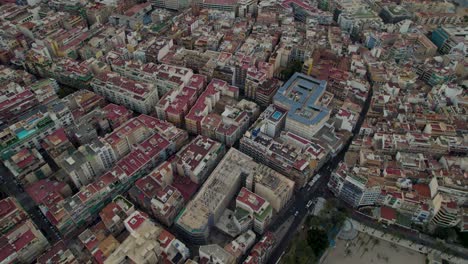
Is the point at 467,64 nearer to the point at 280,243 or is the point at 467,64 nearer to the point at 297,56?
the point at 297,56

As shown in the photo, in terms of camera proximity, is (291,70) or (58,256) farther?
(291,70)

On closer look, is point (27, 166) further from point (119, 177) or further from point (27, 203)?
point (119, 177)

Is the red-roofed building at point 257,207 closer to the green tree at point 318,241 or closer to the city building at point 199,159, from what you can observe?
the green tree at point 318,241

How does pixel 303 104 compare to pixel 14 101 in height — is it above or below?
above

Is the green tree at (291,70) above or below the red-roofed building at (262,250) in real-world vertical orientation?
above

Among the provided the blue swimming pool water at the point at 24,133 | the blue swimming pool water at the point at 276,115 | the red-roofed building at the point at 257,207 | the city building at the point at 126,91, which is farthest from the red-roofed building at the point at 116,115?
the red-roofed building at the point at 257,207

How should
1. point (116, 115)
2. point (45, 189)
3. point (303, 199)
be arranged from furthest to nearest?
point (116, 115), point (303, 199), point (45, 189)

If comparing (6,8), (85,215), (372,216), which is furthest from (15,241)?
Answer: (6,8)

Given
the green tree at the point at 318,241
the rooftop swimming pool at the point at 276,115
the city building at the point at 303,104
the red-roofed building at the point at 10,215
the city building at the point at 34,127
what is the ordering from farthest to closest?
the rooftop swimming pool at the point at 276,115 → the city building at the point at 303,104 → the city building at the point at 34,127 → the green tree at the point at 318,241 → the red-roofed building at the point at 10,215

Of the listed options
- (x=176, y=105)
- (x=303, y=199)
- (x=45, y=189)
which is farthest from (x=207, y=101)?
(x=45, y=189)
